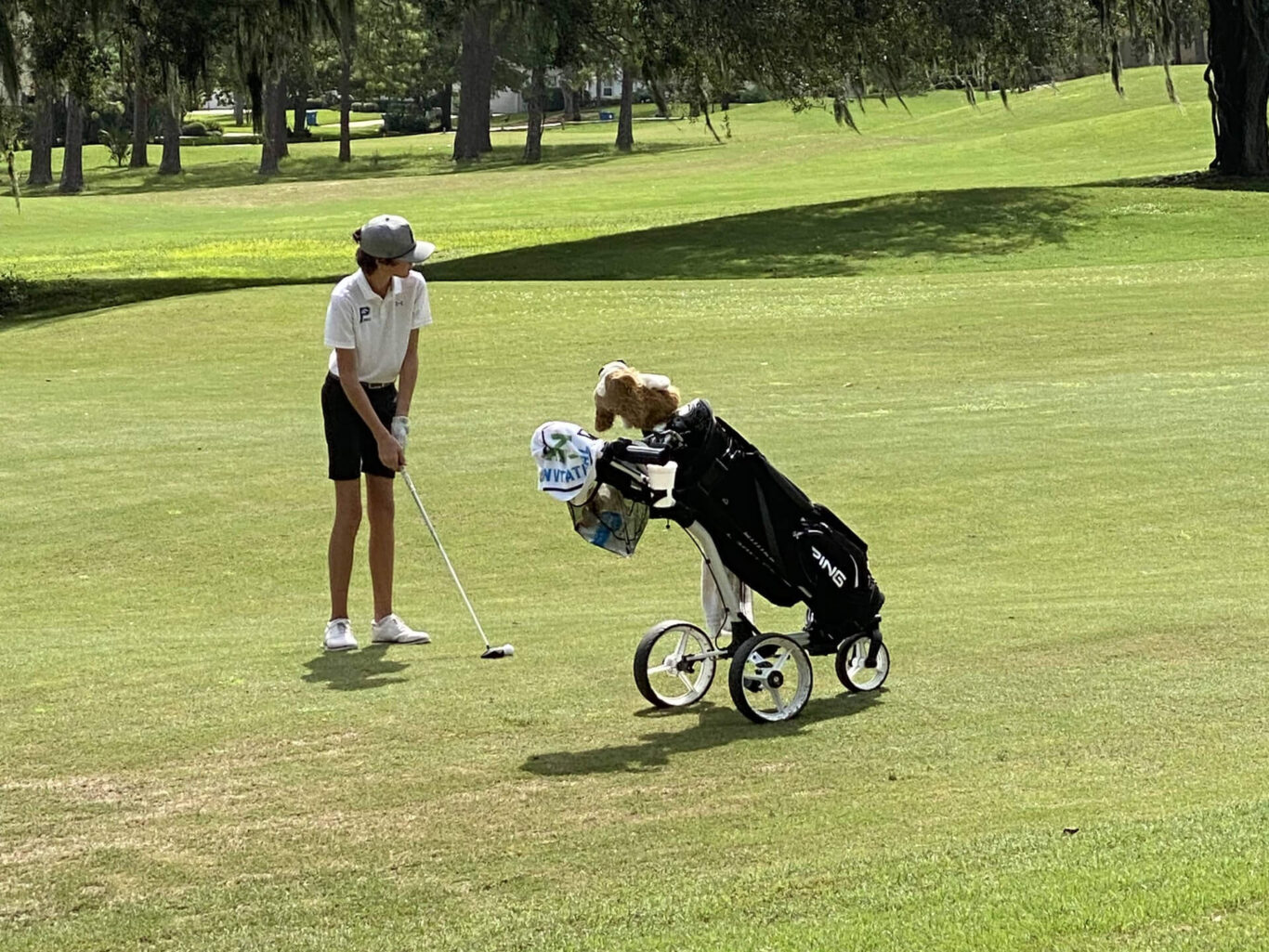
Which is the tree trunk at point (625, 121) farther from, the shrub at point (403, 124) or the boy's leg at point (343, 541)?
the boy's leg at point (343, 541)

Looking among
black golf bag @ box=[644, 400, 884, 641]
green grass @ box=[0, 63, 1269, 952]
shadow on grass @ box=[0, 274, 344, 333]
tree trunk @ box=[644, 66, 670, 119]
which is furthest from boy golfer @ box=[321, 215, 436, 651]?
tree trunk @ box=[644, 66, 670, 119]

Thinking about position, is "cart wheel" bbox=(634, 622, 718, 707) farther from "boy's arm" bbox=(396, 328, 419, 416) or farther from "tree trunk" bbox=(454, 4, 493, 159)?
"tree trunk" bbox=(454, 4, 493, 159)

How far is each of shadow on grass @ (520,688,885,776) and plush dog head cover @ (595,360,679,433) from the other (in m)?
1.18

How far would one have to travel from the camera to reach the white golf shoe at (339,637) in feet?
30.0

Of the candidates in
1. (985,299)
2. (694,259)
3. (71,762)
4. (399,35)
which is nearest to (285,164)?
→ (399,35)

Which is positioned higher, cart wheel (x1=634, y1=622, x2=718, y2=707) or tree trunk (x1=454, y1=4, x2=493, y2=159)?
tree trunk (x1=454, y1=4, x2=493, y2=159)

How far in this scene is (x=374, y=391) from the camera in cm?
920

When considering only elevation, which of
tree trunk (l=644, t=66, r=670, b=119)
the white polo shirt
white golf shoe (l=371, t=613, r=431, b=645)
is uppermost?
tree trunk (l=644, t=66, r=670, b=119)

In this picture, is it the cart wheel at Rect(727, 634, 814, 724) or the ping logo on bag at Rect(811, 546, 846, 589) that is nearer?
the cart wheel at Rect(727, 634, 814, 724)

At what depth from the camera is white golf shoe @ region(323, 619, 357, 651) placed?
9133 millimetres

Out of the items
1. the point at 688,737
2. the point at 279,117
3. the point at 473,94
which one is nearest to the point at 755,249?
the point at 688,737

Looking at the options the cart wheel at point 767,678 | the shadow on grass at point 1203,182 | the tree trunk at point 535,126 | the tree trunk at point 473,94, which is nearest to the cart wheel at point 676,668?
the cart wheel at point 767,678

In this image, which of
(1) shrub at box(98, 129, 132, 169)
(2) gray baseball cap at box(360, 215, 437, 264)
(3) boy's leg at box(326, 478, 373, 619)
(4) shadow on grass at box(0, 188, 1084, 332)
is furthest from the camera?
(1) shrub at box(98, 129, 132, 169)

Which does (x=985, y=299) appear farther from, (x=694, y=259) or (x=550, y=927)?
(x=550, y=927)
